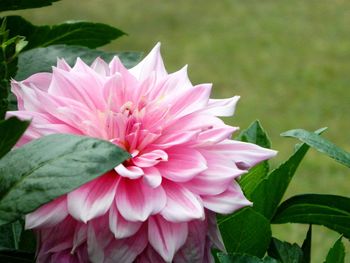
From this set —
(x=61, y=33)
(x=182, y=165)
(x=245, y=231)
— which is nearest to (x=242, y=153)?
(x=182, y=165)

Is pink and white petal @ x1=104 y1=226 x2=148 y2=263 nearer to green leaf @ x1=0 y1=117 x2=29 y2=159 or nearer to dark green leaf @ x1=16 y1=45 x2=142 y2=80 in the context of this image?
green leaf @ x1=0 y1=117 x2=29 y2=159

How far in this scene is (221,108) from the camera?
0.64 metres

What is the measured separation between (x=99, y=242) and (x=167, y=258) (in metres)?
0.04

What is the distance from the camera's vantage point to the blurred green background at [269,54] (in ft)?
17.2

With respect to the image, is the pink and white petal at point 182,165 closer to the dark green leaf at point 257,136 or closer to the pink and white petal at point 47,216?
the pink and white petal at point 47,216

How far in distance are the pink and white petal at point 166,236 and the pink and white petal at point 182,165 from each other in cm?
3

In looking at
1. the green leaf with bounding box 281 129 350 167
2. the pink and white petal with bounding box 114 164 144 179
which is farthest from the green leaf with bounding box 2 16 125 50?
the pink and white petal with bounding box 114 164 144 179

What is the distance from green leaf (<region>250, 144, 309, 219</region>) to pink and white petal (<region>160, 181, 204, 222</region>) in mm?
212

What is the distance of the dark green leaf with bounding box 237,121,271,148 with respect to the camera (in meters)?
0.85

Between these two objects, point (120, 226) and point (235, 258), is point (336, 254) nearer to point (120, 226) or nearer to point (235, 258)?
point (235, 258)

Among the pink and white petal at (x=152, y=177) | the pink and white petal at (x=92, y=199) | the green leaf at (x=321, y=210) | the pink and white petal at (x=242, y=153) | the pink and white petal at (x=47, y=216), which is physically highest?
the pink and white petal at (x=242, y=153)

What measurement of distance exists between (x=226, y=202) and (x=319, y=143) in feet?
0.62

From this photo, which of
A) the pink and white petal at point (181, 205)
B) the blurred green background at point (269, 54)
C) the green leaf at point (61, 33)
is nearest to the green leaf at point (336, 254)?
the pink and white petal at point (181, 205)

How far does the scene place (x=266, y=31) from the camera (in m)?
7.30
